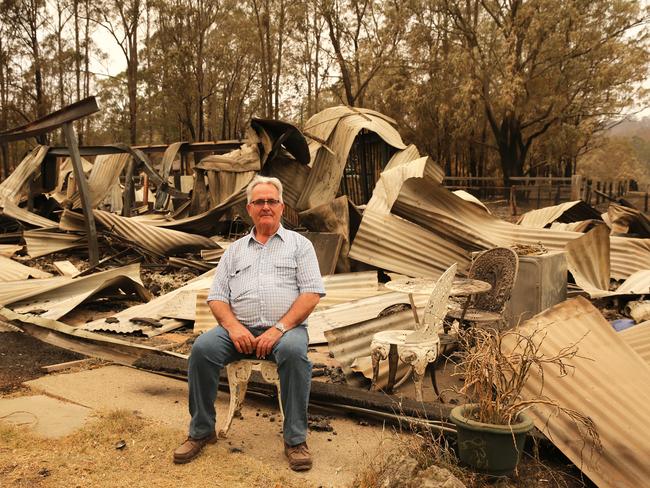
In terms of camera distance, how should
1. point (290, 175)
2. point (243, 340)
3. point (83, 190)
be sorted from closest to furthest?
point (243, 340), point (83, 190), point (290, 175)

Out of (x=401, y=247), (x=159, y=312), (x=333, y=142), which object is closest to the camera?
(x=159, y=312)

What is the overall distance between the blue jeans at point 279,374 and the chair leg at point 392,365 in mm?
891

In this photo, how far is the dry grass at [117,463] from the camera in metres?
2.88

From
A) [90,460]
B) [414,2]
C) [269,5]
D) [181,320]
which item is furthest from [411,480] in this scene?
[269,5]

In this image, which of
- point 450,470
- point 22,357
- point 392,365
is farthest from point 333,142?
point 450,470

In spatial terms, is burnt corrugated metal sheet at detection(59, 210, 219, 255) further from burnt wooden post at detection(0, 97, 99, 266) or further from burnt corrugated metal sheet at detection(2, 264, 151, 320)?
burnt corrugated metal sheet at detection(2, 264, 151, 320)

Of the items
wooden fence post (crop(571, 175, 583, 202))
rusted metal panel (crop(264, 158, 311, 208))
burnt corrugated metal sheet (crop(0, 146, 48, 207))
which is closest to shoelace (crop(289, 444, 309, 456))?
rusted metal panel (crop(264, 158, 311, 208))

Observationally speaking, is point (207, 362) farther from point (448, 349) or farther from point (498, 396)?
point (448, 349)

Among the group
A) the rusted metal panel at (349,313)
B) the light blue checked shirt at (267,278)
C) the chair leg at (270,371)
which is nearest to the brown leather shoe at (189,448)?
the chair leg at (270,371)

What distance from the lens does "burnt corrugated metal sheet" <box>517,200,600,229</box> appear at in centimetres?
992

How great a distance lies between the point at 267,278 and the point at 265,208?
0.39m

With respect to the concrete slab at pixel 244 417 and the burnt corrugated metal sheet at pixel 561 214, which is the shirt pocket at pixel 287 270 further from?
the burnt corrugated metal sheet at pixel 561 214

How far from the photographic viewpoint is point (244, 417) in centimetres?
379

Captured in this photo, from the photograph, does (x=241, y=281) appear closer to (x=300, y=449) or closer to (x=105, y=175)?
(x=300, y=449)
